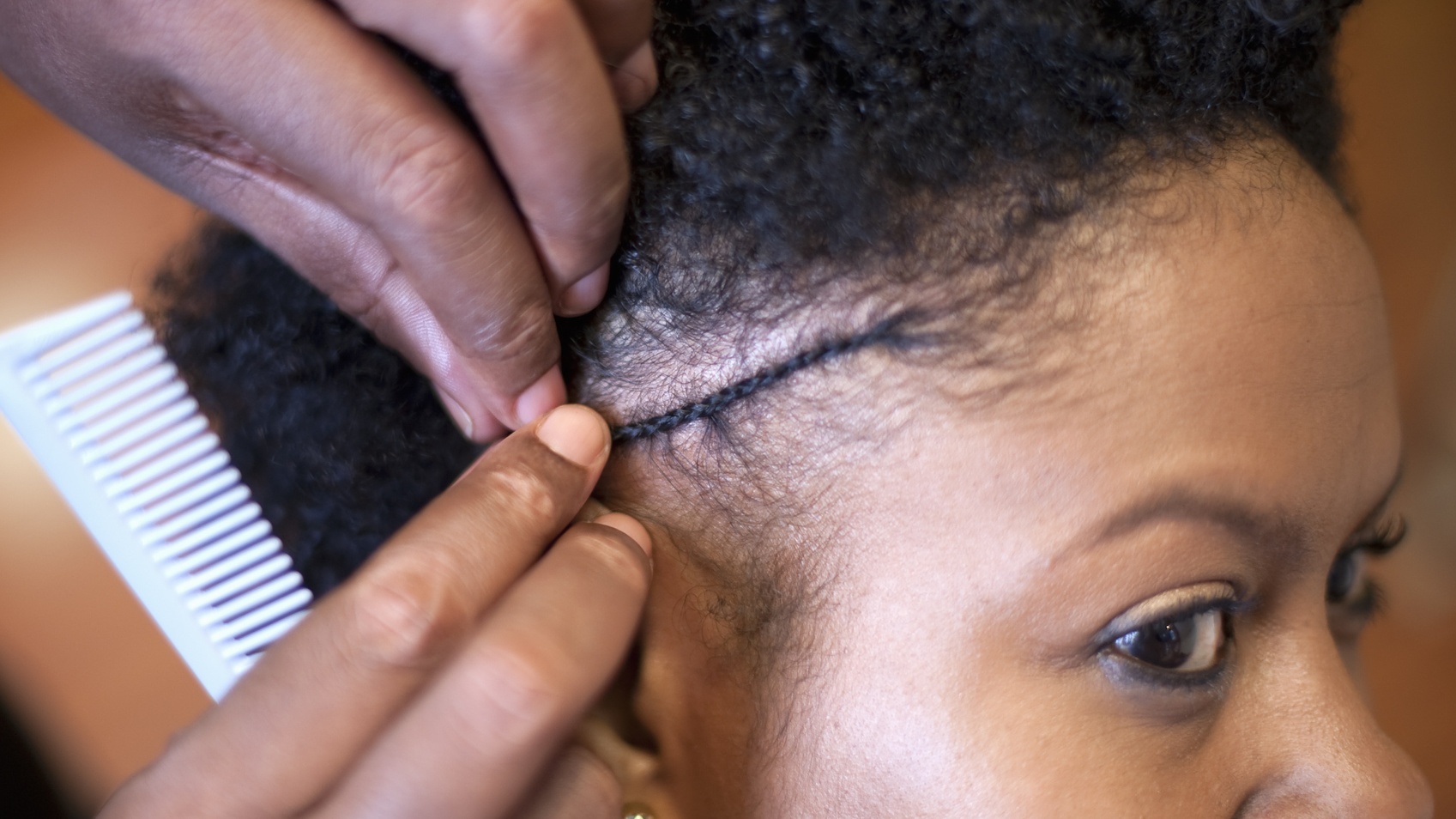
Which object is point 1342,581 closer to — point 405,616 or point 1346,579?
point 1346,579

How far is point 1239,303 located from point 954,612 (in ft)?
0.90

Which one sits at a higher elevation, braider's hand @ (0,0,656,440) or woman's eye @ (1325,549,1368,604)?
braider's hand @ (0,0,656,440)

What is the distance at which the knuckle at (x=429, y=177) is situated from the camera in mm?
566

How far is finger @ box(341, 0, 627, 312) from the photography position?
54 cm

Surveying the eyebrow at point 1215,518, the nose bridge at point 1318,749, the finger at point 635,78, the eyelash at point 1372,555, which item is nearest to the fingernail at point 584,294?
the finger at point 635,78

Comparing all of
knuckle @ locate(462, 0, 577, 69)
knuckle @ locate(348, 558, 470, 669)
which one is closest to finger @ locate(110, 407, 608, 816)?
knuckle @ locate(348, 558, 470, 669)

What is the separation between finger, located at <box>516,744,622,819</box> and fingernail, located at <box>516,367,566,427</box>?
214 millimetres

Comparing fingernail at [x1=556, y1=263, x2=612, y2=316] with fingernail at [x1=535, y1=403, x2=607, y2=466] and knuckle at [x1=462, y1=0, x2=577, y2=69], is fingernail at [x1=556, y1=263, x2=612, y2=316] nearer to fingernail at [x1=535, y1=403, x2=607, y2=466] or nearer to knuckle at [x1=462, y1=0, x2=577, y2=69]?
fingernail at [x1=535, y1=403, x2=607, y2=466]

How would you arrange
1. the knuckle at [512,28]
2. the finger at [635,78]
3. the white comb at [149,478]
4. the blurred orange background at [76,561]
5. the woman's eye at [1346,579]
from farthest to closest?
Answer: the blurred orange background at [76,561], the woman's eye at [1346,579], the white comb at [149,478], the finger at [635,78], the knuckle at [512,28]

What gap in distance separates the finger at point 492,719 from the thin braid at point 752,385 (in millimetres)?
181

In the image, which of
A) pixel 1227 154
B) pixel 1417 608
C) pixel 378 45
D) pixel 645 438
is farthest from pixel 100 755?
pixel 1417 608

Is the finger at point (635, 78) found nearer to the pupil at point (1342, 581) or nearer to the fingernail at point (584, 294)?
the fingernail at point (584, 294)

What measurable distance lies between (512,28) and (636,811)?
49 centimetres

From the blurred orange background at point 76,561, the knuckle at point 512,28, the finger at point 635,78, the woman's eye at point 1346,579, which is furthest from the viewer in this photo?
the blurred orange background at point 76,561
